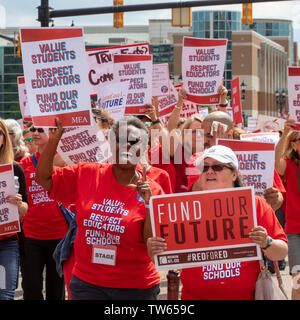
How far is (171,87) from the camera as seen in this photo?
11953mm

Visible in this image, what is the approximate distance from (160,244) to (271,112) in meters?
117

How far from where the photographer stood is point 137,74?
851cm

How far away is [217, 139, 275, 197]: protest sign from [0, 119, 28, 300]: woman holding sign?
171 centimetres

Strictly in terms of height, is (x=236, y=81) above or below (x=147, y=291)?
above

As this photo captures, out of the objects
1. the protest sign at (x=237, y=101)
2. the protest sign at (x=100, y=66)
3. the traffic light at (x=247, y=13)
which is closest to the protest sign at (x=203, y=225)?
the protest sign at (x=100, y=66)

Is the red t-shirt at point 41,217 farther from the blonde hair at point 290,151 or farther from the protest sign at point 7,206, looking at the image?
the blonde hair at point 290,151

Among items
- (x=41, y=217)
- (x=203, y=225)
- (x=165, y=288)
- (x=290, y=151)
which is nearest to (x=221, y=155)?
(x=203, y=225)

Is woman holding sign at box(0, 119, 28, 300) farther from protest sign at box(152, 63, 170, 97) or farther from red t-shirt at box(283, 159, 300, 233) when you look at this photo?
protest sign at box(152, 63, 170, 97)

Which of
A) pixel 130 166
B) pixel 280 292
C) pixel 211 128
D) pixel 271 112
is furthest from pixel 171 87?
pixel 271 112

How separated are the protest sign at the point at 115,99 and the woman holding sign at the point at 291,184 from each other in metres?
1.80

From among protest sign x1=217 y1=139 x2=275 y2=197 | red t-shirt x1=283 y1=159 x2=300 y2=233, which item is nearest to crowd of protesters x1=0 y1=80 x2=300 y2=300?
Answer: protest sign x1=217 y1=139 x2=275 y2=197

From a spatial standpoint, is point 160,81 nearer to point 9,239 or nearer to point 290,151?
point 290,151

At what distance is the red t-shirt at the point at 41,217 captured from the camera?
6484 millimetres

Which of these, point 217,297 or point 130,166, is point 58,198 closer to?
point 130,166
